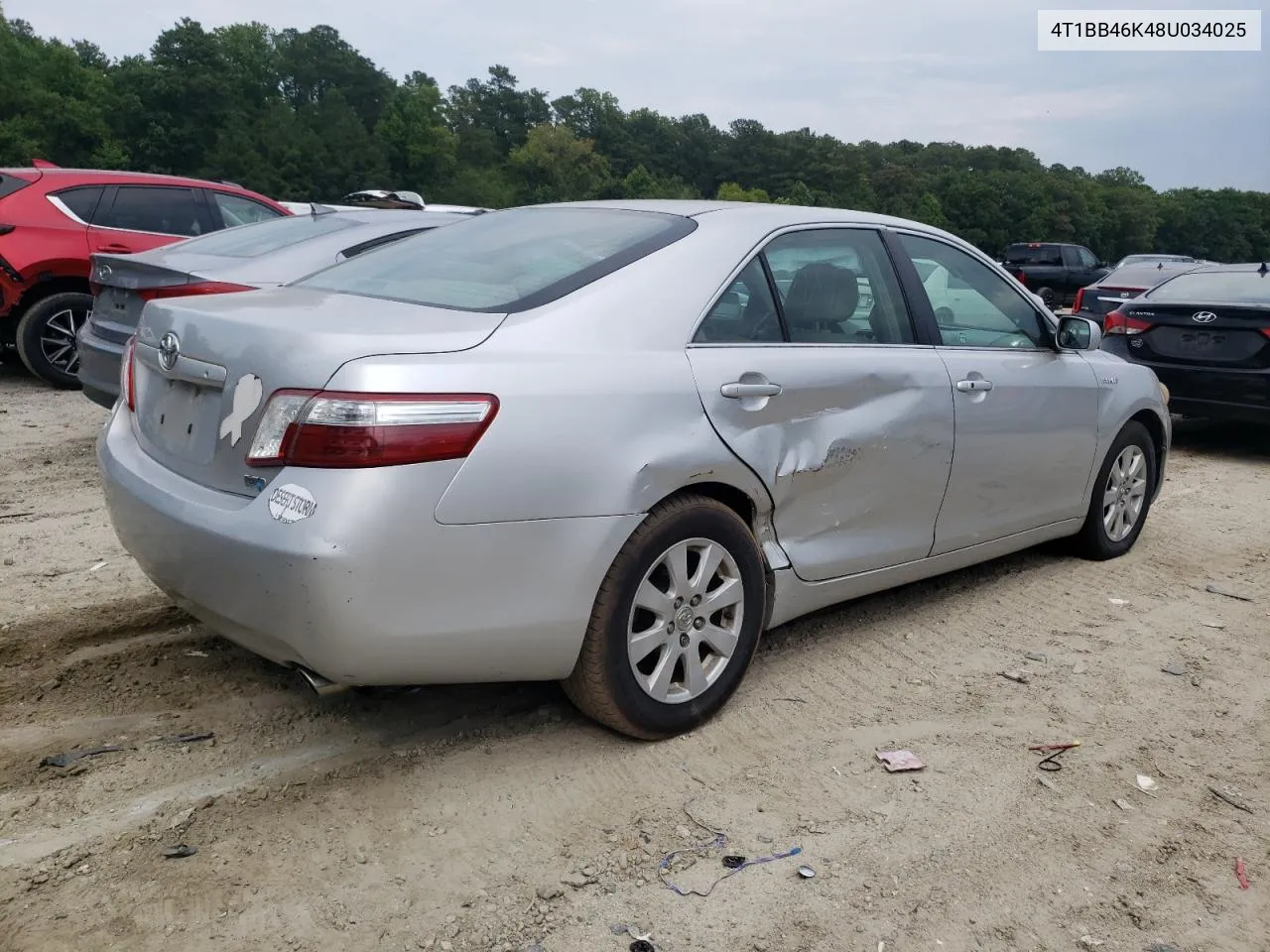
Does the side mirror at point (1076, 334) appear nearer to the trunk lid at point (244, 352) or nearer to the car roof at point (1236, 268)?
the trunk lid at point (244, 352)

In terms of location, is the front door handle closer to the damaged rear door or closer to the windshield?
the damaged rear door

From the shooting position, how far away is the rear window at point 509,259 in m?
3.17

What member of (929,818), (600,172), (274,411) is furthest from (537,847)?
(600,172)

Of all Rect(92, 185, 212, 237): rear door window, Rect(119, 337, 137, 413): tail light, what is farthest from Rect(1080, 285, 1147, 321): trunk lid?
Rect(119, 337, 137, 413): tail light

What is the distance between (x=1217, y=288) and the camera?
8.79 m

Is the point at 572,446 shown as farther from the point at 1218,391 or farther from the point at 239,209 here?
the point at 239,209

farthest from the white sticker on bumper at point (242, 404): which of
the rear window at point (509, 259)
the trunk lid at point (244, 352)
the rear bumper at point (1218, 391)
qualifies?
the rear bumper at point (1218, 391)

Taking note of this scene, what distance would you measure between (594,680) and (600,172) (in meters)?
89.9

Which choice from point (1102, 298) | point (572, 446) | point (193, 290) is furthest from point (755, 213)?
point (1102, 298)

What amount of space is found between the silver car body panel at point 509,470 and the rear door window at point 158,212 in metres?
6.04

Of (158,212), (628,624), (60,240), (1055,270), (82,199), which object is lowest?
(628,624)

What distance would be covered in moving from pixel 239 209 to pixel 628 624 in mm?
7790

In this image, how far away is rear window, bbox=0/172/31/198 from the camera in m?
8.34

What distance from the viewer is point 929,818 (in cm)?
297
